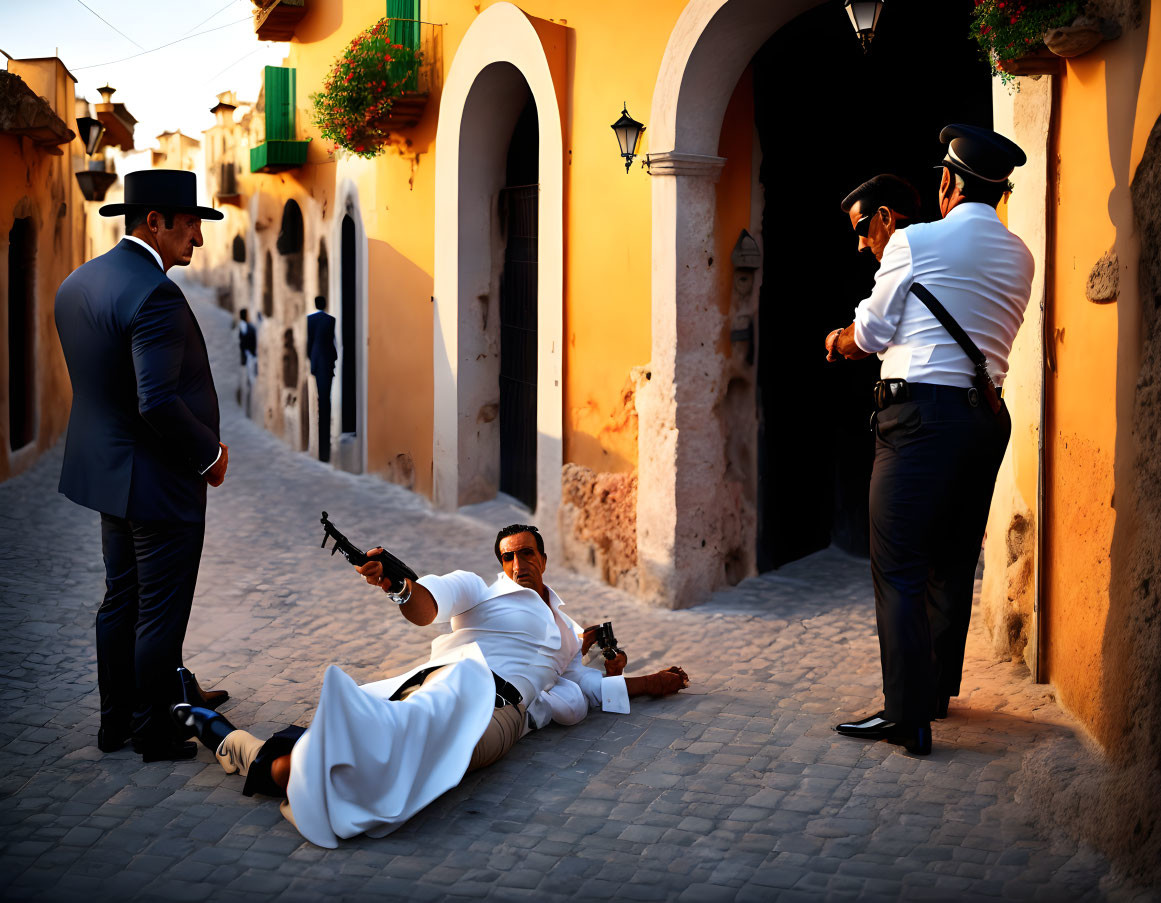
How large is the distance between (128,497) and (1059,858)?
128 inches

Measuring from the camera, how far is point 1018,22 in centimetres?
444

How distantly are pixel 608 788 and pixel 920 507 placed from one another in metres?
1.43

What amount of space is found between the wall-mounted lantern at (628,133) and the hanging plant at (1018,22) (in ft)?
8.65

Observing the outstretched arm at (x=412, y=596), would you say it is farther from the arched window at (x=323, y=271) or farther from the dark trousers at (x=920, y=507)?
the arched window at (x=323, y=271)

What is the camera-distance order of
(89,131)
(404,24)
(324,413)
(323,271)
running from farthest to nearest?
(89,131), (323,271), (324,413), (404,24)

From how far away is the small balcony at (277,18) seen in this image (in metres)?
13.5

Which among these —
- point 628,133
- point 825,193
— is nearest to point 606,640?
point 628,133

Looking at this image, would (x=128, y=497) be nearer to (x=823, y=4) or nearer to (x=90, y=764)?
(x=90, y=764)

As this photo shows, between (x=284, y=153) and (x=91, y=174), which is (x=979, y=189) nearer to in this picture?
(x=284, y=153)

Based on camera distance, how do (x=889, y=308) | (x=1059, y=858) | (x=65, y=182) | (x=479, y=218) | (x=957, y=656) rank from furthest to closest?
(x=65, y=182)
(x=479, y=218)
(x=957, y=656)
(x=889, y=308)
(x=1059, y=858)

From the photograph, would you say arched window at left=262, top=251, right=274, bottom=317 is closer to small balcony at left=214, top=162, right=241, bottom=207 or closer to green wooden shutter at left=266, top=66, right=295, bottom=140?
green wooden shutter at left=266, top=66, right=295, bottom=140

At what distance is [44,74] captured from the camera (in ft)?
46.2

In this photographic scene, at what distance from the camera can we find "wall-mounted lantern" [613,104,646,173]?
7082 millimetres

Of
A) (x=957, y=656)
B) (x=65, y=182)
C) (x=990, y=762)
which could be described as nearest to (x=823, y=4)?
(x=957, y=656)
